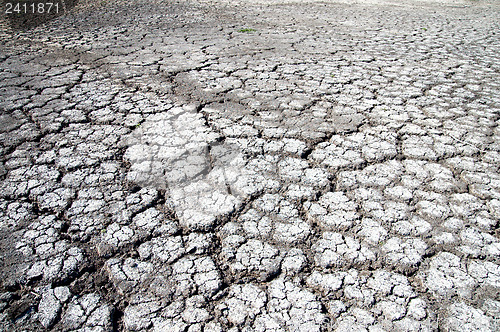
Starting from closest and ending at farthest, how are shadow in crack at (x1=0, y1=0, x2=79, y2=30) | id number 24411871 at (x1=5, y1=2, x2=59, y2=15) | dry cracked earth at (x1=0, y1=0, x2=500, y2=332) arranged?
dry cracked earth at (x1=0, y1=0, x2=500, y2=332) < shadow in crack at (x1=0, y1=0, x2=79, y2=30) < id number 24411871 at (x1=5, y1=2, x2=59, y2=15)

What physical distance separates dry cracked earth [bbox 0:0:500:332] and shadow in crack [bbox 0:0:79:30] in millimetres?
1825

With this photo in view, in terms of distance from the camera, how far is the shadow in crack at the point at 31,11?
573 centimetres

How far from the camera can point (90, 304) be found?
4.90 feet

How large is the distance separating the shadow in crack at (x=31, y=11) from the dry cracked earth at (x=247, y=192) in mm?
1825

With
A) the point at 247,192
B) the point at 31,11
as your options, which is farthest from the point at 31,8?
the point at 247,192

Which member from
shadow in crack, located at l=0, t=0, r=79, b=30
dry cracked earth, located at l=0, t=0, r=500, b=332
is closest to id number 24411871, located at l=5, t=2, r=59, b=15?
shadow in crack, located at l=0, t=0, r=79, b=30

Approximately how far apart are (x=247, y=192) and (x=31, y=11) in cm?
648

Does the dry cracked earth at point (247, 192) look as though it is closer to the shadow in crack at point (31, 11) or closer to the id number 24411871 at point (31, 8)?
the shadow in crack at point (31, 11)

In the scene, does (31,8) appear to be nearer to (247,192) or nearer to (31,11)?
(31,11)

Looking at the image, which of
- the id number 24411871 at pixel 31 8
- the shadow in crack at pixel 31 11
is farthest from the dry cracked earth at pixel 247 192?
the id number 24411871 at pixel 31 8

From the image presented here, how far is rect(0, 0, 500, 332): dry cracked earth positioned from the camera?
1.51 m

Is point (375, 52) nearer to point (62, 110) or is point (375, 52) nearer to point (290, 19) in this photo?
point (290, 19)

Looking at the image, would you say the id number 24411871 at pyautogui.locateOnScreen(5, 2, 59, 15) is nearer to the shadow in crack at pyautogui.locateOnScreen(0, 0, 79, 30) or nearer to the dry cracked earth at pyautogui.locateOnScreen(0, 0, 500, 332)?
the shadow in crack at pyautogui.locateOnScreen(0, 0, 79, 30)

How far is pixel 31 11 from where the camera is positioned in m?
6.45
